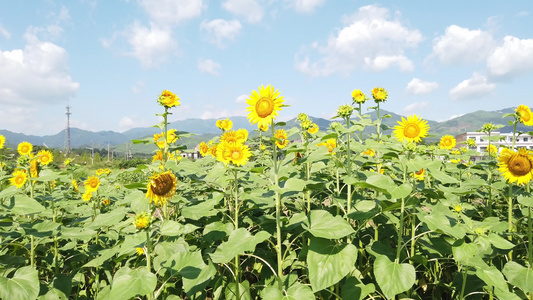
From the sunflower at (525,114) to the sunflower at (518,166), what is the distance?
91 centimetres

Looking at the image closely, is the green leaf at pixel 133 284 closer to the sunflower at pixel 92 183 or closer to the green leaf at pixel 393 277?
the green leaf at pixel 393 277

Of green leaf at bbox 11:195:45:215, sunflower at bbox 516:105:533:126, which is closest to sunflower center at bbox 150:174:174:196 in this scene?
green leaf at bbox 11:195:45:215

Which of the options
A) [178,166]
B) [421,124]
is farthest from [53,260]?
[421,124]

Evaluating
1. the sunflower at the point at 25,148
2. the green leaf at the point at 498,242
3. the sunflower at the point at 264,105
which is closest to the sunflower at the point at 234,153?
the sunflower at the point at 264,105

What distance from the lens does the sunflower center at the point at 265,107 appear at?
231cm

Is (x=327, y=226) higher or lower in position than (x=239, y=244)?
higher

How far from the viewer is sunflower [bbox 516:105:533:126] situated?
3452 mm

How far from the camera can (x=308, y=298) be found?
195 centimetres

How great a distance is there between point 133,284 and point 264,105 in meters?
1.49

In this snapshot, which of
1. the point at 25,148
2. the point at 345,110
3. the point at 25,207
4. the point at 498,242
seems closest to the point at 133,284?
the point at 25,207

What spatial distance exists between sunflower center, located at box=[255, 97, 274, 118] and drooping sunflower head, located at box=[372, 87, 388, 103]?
7.26 ft

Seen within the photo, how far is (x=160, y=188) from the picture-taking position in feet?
7.51

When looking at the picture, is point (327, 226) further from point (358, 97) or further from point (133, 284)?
point (358, 97)

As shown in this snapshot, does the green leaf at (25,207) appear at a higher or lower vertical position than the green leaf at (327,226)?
higher
